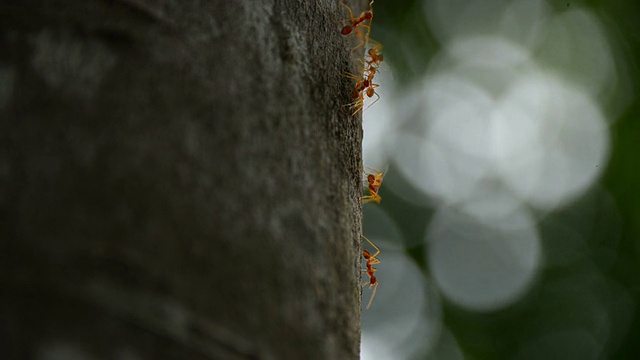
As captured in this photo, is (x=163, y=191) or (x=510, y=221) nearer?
(x=163, y=191)

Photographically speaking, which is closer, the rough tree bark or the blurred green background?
the rough tree bark

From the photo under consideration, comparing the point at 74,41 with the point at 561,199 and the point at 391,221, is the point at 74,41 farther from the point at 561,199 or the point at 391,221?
the point at 561,199

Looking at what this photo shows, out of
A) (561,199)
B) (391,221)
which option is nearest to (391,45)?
(391,221)

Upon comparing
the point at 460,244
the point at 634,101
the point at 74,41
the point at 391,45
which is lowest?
the point at 460,244

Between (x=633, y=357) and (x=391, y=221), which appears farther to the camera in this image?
(x=391, y=221)
